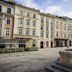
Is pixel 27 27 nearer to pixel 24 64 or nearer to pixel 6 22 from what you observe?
pixel 6 22

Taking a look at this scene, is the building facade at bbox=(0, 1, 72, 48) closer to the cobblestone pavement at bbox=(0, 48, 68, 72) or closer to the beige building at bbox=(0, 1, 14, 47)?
the beige building at bbox=(0, 1, 14, 47)

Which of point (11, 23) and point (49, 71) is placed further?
point (11, 23)

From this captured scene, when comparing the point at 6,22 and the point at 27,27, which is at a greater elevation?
the point at 6,22

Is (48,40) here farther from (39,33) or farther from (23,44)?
(23,44)

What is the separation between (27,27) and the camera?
4091 cm

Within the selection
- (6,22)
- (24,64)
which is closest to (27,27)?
(6,22)

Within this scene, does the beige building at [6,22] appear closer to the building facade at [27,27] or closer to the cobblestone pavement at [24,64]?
the building facade at [27,27]

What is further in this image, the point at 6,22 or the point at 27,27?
the point at 27,27

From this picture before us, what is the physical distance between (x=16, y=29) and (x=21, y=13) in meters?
4.91

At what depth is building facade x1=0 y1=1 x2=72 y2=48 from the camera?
36125mm

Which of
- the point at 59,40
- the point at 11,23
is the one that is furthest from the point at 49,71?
the point at 59,40

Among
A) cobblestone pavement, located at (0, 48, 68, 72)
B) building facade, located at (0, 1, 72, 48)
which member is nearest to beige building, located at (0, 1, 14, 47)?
building facade, located at (0, 1, 72, 48)

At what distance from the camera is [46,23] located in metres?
48.8

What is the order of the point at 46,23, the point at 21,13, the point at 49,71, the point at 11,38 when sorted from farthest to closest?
the point at 46,23, the point at 21,13, the point at 11,38, the point at 49,71
